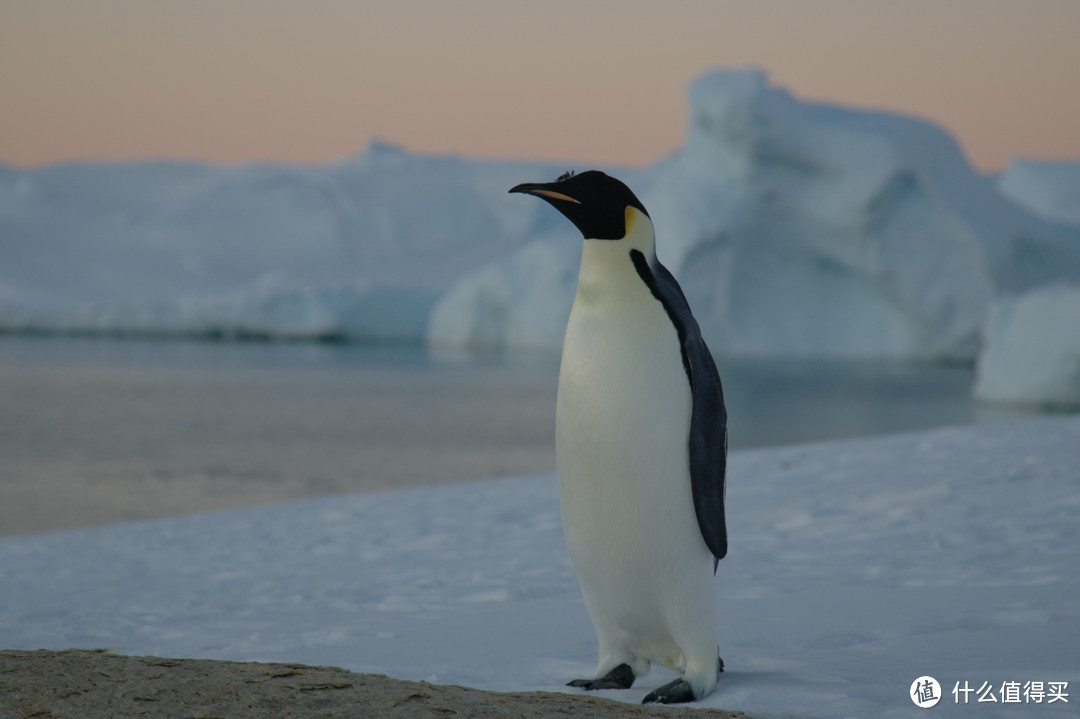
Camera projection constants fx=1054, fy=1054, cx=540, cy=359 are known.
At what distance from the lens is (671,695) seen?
8.02 ft

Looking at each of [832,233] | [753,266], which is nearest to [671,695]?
[832,233]

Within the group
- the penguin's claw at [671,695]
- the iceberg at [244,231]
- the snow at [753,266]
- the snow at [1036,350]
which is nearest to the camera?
the penguin's claw at [671,695]

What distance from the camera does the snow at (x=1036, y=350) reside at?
16.5 metres

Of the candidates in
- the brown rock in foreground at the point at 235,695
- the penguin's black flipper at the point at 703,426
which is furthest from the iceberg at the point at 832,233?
the brown rock in foreground at the point at 235,695

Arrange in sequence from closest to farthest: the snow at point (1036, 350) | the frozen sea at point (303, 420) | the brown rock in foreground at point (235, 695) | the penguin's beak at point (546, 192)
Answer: the brown rock in foreground at point (235, 695) < the penguin's beak at point (546, 192) < the frozen sea at point (303, 420) < the snow at point (1036, 350)

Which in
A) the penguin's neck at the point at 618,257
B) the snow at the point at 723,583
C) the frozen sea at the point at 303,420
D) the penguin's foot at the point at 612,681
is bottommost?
the penguin's foot at the point at 612,681

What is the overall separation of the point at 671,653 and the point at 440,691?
0.71 m

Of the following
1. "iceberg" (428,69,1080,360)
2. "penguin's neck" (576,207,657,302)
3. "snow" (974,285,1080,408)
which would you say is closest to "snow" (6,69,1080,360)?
"iceberg" (428,69,1080,360)

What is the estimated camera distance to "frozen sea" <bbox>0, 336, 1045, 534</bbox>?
33.7 feet

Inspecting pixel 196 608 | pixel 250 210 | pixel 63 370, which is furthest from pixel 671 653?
pixel 250 210

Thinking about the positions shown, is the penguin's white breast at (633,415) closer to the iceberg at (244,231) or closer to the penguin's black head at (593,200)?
the penguin's black head at (593,200)

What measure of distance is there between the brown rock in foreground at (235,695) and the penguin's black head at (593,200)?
1100mm

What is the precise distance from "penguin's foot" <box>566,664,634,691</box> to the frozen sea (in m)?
6.57

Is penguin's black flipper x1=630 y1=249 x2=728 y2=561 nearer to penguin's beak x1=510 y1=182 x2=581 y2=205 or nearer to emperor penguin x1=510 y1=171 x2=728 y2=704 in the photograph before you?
emperor penguin x1=510 y1=171 x2=728 y2=704
